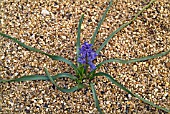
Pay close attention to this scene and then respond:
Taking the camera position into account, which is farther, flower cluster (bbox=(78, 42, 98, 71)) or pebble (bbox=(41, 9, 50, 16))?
pebble (bbox=(41, 9, 50, 16))

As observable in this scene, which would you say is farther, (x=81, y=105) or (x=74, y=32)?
(x=74, y=32)

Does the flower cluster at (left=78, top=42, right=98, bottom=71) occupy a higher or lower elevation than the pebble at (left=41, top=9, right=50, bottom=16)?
lower

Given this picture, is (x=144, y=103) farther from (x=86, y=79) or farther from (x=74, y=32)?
(x=74, y=32)

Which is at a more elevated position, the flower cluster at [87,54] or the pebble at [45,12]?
the pebble at [45,12]

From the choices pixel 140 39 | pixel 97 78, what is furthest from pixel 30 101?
pixel 140 39

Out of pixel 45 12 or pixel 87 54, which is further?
pixel 45 12

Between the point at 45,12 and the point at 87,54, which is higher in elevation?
the point at 45,12

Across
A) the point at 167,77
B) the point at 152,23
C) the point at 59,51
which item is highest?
the point at 152,23

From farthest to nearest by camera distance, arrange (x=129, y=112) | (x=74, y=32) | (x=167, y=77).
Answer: (x=74, y=32) → (x=167, y=77) → (x=129, y=112)

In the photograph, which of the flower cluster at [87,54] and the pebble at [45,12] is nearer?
the flower cluster at [87,54]

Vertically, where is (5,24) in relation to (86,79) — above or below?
above

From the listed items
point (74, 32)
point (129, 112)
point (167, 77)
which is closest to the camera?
point (129, 112)
